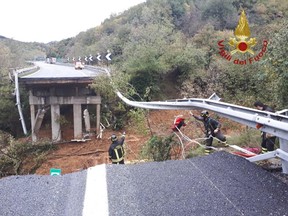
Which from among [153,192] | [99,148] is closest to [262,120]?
[153,192]

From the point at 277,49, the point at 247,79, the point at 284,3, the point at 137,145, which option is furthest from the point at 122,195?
the point at 284,3

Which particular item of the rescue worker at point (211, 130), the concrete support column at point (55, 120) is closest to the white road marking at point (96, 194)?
the rescue worker at point (211, 130)

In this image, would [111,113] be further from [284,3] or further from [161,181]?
[284,3]

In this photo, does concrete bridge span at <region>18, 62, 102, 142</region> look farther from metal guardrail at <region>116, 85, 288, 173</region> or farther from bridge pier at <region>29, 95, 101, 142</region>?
metal guardrail at <region>116, 85, 288, 173</region>

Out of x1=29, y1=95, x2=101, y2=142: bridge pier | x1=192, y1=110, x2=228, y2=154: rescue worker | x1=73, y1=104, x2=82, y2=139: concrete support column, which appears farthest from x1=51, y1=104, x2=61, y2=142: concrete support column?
x1=192, y1=110, x2=228, y2=154: rescue worker

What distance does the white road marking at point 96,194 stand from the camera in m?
3.22

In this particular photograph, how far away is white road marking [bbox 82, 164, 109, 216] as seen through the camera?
322cm

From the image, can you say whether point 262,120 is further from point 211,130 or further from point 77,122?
point 77,122

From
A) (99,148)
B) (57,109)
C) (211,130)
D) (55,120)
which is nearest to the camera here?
(211,130)

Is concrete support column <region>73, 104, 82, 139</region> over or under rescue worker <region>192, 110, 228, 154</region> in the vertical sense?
under

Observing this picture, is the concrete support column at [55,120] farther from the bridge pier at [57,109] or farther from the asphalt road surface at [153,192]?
the asphalt road surface at [153,192]

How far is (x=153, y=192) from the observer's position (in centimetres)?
369

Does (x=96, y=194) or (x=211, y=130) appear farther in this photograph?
(x=211, y=130)

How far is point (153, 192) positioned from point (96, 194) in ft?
2.29
